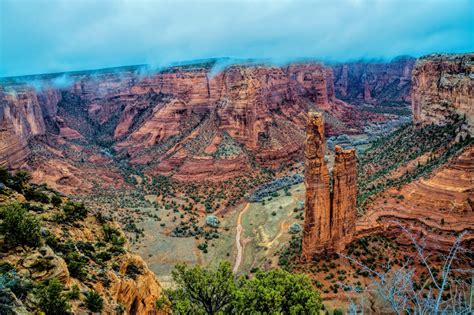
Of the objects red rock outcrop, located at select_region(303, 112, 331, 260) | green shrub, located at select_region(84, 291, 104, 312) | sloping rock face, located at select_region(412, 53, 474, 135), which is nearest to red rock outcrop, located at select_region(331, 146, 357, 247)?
red rock outcrop, located at select_region(303, 112, 331, 260)

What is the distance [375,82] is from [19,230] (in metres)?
185

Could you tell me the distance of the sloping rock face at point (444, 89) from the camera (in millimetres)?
44406

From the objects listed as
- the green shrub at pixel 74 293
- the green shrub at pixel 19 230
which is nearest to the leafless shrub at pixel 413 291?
the green shrub at pixel 74 293

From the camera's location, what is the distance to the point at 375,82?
177 m

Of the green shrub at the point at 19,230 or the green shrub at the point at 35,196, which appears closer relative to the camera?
the green shrub at the point at 19,230

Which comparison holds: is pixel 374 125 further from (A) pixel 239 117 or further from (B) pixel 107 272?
(B) pixel 107 272

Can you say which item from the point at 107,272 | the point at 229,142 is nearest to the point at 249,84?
the point at 229,142

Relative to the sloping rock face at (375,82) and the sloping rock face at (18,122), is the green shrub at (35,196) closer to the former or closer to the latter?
the sloping rock face at (18,122)

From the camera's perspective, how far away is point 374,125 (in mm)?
118500

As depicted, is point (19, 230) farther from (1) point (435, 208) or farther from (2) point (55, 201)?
(1) point (435, 208)

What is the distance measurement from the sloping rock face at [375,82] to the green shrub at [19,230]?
15740 cm

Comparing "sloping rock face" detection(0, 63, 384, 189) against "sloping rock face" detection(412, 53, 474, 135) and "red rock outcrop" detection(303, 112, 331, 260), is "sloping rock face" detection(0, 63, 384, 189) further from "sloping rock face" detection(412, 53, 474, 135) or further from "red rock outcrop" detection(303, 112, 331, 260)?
"red rock outcrop" detection(303, 112, 331, 260)

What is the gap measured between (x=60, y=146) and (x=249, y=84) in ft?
151

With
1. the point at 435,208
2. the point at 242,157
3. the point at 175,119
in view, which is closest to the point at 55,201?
the point at 435,208
